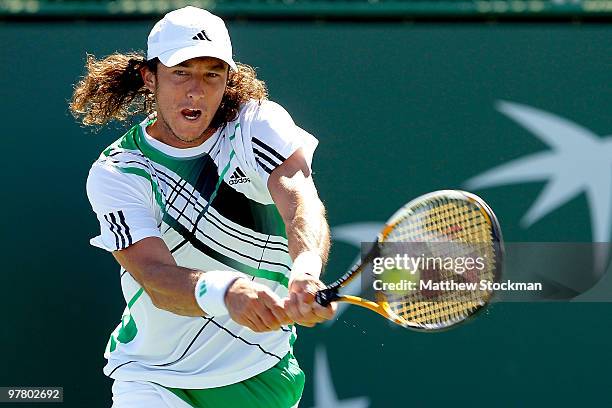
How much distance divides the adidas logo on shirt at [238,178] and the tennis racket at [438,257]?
45 cm

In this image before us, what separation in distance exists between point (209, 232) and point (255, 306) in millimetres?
677

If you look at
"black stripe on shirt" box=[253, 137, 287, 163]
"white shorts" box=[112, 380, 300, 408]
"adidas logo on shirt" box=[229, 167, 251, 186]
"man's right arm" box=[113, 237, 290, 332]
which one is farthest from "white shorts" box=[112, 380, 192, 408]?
"black stripe on shirt" box=[253, 137, 287, 163]

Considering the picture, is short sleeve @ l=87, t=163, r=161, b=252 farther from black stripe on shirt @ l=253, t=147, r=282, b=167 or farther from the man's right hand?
the man's right hand

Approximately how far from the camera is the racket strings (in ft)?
9.44

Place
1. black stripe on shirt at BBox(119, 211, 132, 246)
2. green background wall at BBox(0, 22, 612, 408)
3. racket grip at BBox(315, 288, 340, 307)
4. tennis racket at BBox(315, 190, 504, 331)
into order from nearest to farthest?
racket grip at BBox(315, 288, 340, 307) → tennis racket at BBox(315, 190, 504, 331) → black stripe on shirt at BBox(119, 211, 132, 246) → green background wall at BBox(0, 22, 612, 408)

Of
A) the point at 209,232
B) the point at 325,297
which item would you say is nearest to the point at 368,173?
Result: the point at 209,232

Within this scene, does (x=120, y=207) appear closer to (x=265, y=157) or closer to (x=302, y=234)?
(x=265, y=157)

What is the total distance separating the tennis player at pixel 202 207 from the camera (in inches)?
126

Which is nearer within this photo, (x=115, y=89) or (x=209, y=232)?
(x=209, y=232)

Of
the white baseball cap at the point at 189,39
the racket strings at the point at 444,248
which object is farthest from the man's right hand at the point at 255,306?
the white baseball cap at the point at 189,39

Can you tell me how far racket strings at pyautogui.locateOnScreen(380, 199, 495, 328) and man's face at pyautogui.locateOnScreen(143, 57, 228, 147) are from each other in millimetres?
636

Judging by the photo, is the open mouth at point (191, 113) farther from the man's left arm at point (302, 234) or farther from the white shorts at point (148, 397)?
the white shorts at point (148, 397)

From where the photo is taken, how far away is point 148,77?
11.3 ft

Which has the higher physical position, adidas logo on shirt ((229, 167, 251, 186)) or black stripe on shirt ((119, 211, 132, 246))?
adidas logo on shirt ((229, 167, 251, 186))
